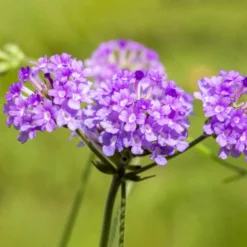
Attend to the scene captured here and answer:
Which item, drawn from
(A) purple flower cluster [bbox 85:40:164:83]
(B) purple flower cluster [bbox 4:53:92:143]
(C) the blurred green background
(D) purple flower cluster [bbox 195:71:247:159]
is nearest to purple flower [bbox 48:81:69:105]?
(B) purple flower cluster [bbox 4:53:92:143]

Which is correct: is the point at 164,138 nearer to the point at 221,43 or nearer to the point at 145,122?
the point at 145,122

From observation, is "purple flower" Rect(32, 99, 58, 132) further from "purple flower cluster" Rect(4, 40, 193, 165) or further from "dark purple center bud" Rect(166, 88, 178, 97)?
"dark purple center bud" Rect(166, 88, 178, 97)

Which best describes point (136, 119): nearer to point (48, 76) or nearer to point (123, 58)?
point (48, 76)

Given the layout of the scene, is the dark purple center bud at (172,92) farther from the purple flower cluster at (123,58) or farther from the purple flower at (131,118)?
the purple flower cluster at (123,58)

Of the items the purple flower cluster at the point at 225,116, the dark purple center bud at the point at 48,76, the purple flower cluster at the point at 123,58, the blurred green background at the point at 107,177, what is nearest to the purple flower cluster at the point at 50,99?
the dark purple center bud at the point at 48,76

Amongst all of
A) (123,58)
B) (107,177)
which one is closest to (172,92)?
(123,58)

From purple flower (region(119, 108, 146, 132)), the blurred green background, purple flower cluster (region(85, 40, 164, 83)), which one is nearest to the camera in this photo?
purple flower (region(119, 108, 146, 132))

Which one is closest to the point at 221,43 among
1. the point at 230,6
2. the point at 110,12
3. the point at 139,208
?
the point at 230,6
